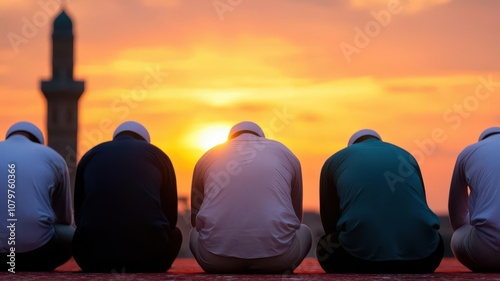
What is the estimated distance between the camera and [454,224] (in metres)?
6.98

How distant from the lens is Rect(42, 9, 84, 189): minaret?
165ft

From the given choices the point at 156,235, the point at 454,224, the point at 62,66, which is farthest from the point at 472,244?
the point at 62,66

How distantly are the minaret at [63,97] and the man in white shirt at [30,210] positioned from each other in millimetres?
43587

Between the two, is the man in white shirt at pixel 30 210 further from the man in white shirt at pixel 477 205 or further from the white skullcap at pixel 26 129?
the man in white shirt at pixel 477 205

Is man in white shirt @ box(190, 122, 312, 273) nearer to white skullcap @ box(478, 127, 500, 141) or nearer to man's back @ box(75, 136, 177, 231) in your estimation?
man's back @ box(75, 136, 177, 231)

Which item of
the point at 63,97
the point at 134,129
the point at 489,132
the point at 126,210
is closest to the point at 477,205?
the point at 489,132

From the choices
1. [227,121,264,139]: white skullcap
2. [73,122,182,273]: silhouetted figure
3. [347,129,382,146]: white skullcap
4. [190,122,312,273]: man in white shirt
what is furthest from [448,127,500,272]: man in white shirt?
[73,122,182,273]: silhouetted figure

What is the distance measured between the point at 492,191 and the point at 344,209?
105cm

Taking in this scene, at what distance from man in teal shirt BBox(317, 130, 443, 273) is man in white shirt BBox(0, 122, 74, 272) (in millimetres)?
1952

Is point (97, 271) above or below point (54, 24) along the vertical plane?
below

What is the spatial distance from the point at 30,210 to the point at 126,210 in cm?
75

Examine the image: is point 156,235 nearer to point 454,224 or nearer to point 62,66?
point 454,224

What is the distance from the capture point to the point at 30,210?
664 cm

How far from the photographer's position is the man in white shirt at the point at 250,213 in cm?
627
